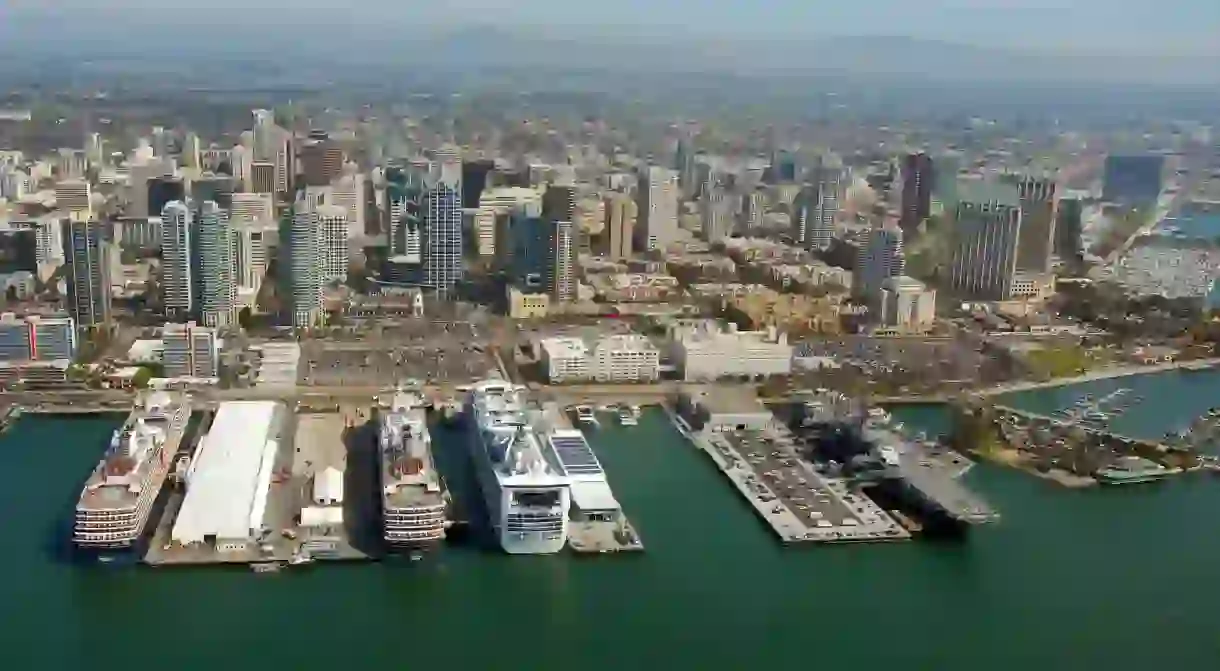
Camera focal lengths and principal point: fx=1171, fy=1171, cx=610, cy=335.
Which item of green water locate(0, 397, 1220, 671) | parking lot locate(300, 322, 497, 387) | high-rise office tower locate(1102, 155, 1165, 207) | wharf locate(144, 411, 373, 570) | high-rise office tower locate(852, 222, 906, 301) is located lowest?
green water locate(0, 397, 1220, 671)

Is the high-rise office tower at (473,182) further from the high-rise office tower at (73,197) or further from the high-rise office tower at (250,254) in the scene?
the high-rise office tower at (73,197)

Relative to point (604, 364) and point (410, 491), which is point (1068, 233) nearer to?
point (604, 364)

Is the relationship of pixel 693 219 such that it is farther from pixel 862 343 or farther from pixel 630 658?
pixel 630 658

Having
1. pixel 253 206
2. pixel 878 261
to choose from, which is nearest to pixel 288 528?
pixel 878 261


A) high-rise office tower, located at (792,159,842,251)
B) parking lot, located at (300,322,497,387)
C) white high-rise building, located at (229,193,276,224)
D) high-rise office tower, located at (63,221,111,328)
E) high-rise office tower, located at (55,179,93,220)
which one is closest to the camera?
parking lot, located at (300,322,497,387)

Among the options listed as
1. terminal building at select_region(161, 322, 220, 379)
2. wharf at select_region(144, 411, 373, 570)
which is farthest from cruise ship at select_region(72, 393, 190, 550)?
terminal building at select_region(161, 322, 220, 379)

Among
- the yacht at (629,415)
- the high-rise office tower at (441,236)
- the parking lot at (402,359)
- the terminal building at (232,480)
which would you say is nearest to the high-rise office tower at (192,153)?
the high-rise office tower at (441,236)

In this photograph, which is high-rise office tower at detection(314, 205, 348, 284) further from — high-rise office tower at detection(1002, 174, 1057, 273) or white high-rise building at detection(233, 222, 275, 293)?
high-rise office tower at detection(1002, 174, 1057, 273)
